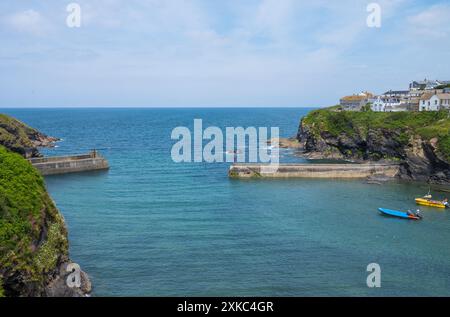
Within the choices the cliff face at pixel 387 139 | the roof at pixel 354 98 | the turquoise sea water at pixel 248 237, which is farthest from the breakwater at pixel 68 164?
the roof at pixel 354 98

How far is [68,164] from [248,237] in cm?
5719

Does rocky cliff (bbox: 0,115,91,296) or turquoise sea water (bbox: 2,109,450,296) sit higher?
rocky cliff (bbox: 0,115,91,296)

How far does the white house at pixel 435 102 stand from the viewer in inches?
4419

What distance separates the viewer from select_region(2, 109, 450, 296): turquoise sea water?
122 feet

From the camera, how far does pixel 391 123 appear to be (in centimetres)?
10400

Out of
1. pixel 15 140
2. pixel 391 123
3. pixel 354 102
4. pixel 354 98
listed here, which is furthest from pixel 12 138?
pixel 354 98

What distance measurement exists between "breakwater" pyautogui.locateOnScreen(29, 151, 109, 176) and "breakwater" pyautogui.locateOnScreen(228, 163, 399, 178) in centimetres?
3116

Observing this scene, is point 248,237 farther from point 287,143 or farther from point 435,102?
point 287,143

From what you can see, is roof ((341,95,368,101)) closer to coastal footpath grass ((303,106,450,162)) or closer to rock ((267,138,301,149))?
rock ((267,138,301,149))

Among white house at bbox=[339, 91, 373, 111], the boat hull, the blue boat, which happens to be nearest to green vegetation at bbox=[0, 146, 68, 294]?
the blue boat

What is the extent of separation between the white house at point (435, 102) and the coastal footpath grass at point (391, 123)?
1012cm

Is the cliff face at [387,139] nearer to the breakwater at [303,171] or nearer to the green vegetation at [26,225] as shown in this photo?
the breakwater at [303,171]
